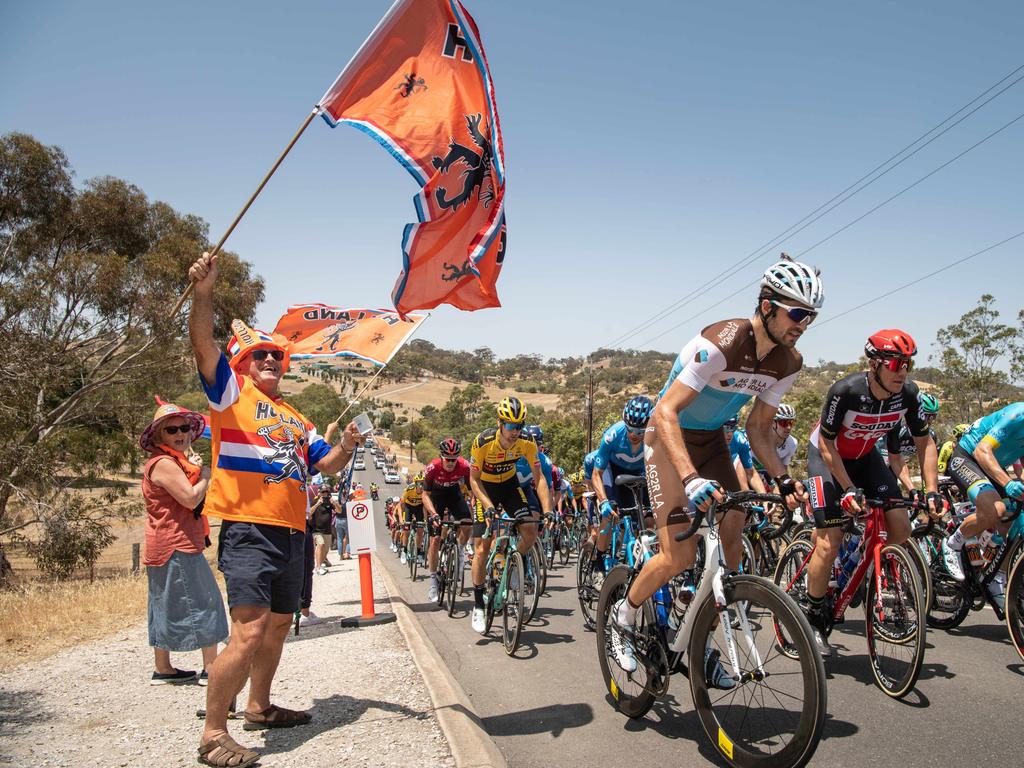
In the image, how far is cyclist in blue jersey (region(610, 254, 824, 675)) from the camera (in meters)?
3.70

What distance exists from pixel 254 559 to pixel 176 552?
1.71 m

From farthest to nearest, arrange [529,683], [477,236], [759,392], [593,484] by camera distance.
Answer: [593,484] → [477,236] → [529,683] → [759,392]

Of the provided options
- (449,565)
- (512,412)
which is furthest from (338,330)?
(512,412)

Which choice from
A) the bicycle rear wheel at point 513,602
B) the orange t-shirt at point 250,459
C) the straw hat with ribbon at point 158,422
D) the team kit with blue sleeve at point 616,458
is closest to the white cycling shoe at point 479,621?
the bicycle rear wheel at point 513,602

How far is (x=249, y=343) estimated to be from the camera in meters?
4.29

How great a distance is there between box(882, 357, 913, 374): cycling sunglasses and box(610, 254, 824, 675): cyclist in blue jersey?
1.29m

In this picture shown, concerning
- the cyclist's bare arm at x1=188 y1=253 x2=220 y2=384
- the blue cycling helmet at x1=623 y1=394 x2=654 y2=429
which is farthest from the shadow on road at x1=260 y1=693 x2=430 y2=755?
the blue cycling helmet at x1=623 y1=394 x2=654 y2=429

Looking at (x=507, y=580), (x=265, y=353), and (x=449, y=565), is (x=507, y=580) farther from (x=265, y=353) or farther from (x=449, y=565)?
(x=265, y=353)

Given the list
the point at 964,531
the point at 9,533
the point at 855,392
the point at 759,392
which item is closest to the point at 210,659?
the point at 759,392

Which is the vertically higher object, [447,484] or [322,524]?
[447,484]

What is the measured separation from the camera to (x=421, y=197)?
18.3 ft

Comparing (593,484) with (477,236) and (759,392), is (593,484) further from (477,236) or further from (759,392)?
(759,392)

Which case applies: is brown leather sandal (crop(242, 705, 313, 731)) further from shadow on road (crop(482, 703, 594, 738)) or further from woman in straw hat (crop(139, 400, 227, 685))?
shadow on road (crop(482, 703, 594, 738))

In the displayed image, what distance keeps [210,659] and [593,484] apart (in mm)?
3878
